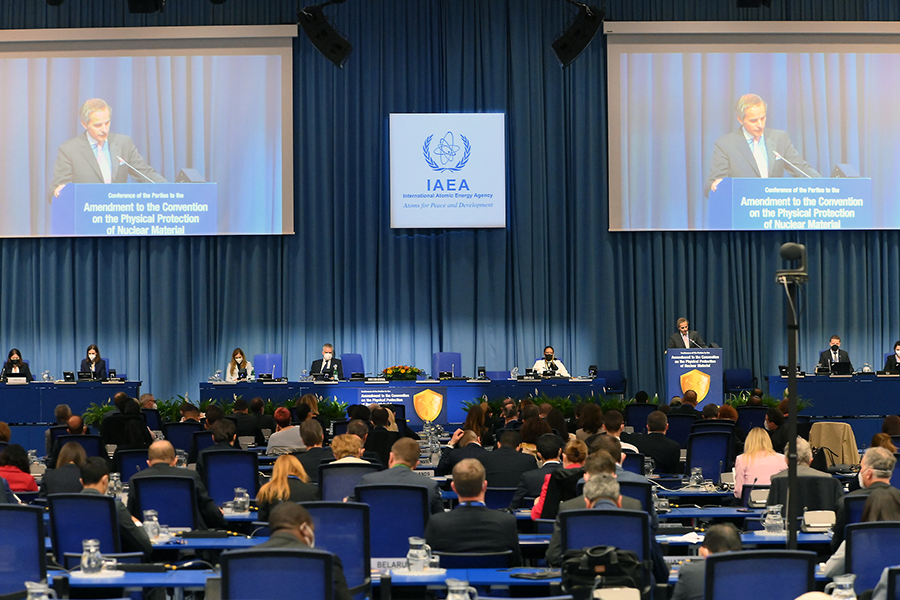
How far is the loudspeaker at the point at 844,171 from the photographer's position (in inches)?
603

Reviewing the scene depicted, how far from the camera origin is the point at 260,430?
9.89 m

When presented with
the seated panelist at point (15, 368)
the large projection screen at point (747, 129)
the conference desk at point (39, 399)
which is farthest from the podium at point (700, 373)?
the seated panelist at point (15, 368)

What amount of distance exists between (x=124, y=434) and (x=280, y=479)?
4.37 metres

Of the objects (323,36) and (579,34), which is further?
(579,34)

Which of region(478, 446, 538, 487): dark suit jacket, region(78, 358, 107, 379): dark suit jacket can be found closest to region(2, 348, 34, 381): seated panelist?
region(78, 358, 107, 379): dark suit jacket

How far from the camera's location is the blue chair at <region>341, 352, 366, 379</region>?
1476cm

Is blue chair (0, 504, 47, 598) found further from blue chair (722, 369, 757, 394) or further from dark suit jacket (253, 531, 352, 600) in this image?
blue chair (722, 369, 757, 394)

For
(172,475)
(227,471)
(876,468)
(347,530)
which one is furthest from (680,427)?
(347,530)

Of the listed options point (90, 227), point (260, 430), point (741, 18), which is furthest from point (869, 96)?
point (90, 227)

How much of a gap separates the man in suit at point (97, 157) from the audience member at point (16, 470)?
9032mm

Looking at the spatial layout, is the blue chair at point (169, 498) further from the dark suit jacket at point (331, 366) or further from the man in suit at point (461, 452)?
the dark suit jacket at point (331, 366)

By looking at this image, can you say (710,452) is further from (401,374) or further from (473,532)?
(401,374)

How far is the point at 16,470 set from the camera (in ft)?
22.1

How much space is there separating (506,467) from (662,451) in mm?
1941
